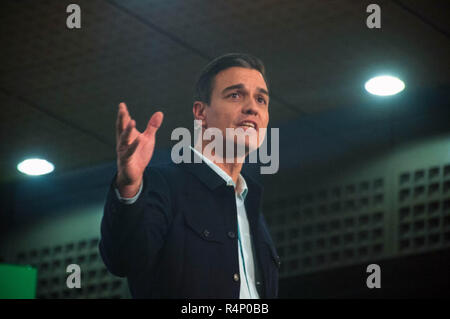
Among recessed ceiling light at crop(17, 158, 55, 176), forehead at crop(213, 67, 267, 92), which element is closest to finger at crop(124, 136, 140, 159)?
forehead at crop(213, 67, 267, 92)

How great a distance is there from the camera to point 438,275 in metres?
3.75

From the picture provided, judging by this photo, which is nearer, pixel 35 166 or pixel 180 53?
pixel 180 53

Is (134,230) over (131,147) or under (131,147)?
under

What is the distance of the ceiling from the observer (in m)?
3.30

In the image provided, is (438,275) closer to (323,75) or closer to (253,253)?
(323,75)

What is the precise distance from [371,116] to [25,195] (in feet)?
6.53

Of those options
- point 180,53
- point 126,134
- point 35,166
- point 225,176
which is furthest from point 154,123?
point 35,166

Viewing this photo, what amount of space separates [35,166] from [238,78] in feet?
8.09

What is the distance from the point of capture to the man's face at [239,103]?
2195mm

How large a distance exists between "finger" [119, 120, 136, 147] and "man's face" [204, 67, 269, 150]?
1.42ft

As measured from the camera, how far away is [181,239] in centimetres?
200

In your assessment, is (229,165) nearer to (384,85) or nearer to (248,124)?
(248,124)

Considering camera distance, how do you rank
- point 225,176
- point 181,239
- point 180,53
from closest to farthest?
1. point 181,239
2. point 225,176
3. point 180,53

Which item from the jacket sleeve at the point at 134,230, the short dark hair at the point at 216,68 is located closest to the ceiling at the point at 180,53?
the short dark hair at the point at 216,68
